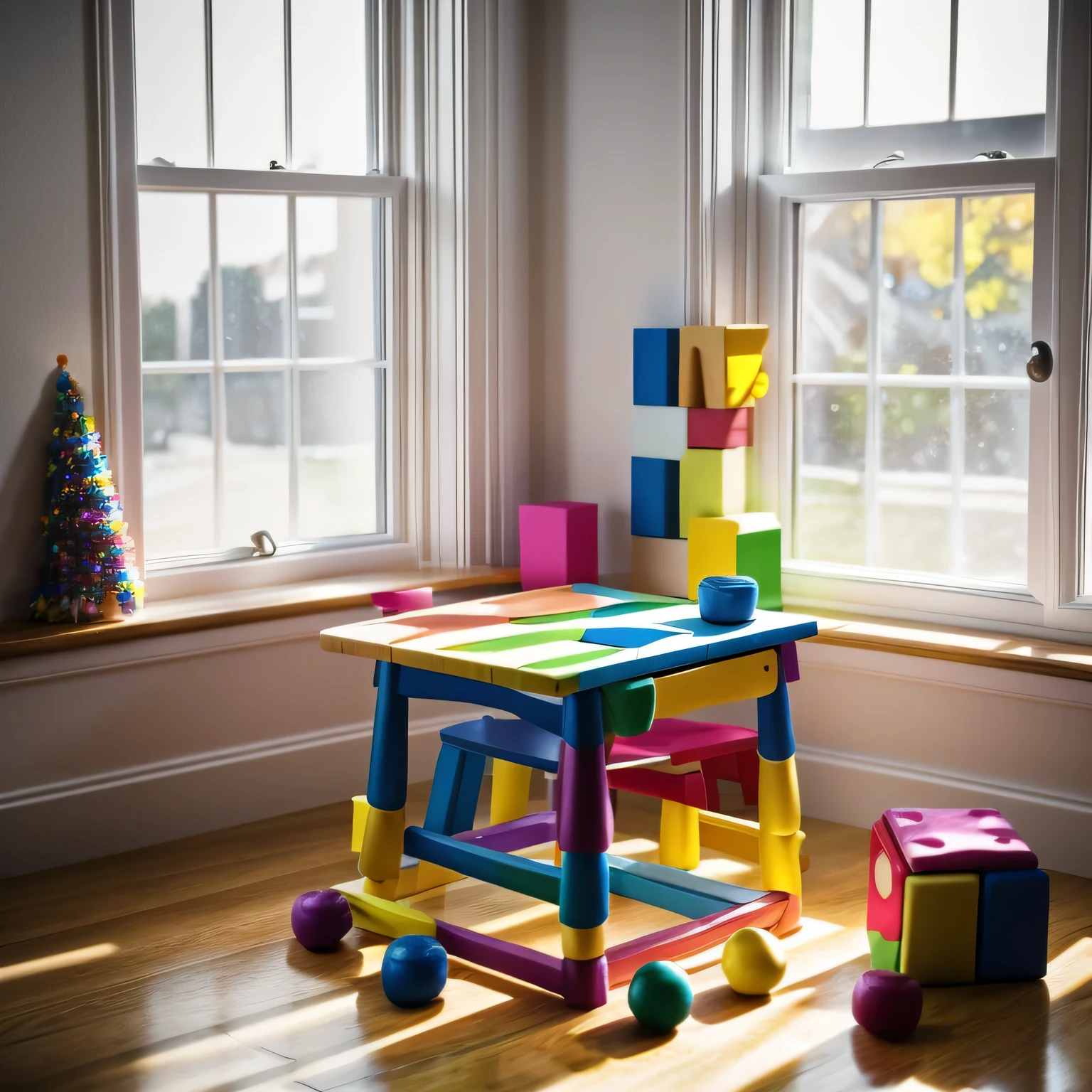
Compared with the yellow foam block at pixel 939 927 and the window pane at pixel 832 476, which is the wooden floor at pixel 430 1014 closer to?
the yellow foam block at pixel 939 927

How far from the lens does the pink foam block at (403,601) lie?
9.27ft

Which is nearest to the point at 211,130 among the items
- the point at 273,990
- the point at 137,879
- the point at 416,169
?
the point at 416,169

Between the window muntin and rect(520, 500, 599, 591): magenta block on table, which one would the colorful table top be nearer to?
rect(520, 500, 599, 591): magenta block on table

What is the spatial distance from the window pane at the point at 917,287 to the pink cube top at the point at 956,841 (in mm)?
1140

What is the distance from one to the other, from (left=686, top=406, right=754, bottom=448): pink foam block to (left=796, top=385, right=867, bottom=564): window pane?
0.69 ft

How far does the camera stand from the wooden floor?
2.10 m

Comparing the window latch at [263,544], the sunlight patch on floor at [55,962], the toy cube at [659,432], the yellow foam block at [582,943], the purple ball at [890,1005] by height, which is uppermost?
the toy cube at [659,432]

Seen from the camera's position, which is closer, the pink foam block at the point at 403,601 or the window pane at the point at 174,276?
the pink foam block at the point at 403,601

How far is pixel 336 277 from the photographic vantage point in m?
3.62

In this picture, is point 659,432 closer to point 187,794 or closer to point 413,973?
point 187,794

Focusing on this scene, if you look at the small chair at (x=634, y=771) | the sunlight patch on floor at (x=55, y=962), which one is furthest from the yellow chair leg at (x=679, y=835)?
the sunlight patch on floor at (x=55, y=962)

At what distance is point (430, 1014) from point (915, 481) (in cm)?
173

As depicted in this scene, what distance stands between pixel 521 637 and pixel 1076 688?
47.8 inches

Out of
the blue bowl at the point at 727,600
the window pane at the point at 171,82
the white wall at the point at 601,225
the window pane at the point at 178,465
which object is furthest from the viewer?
the white wall at the point at 601,225
